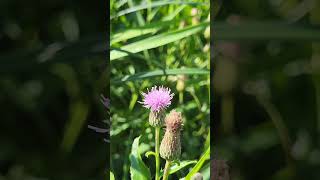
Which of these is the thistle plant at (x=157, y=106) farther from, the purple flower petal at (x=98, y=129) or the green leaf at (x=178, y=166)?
the purple flower petal at (x=98, y=129)

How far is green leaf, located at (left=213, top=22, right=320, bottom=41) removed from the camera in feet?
6.53

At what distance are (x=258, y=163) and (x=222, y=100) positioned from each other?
264 mm

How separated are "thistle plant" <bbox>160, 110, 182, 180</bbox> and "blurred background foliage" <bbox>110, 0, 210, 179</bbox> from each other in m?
0.08

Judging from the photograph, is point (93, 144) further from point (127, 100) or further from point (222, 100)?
point (222, 100)

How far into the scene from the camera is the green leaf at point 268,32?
1.99 meters

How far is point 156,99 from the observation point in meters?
2.18

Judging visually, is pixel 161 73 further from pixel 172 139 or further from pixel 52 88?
pixel 52 88

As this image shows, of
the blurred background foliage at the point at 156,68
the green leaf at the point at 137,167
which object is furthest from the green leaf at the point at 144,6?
the green leaf at the point at 137,167

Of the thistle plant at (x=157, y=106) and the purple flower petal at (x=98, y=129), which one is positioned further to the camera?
the thistle plant at (x=157, y=106)

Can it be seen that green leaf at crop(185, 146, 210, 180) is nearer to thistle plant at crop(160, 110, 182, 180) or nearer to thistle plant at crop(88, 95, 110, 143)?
thistle plant at crop(160, 110, 182, 180)

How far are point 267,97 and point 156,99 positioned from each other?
0.40 m

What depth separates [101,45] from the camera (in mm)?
2010

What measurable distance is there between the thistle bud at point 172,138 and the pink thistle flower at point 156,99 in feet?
0.18

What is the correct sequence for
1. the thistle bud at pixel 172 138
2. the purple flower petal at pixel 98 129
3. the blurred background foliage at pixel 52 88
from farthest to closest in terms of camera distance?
the thistle bud at pixel 172 138
the purple flower petal at pixel 98 129
the blurred background foliage at pixel 52 88
